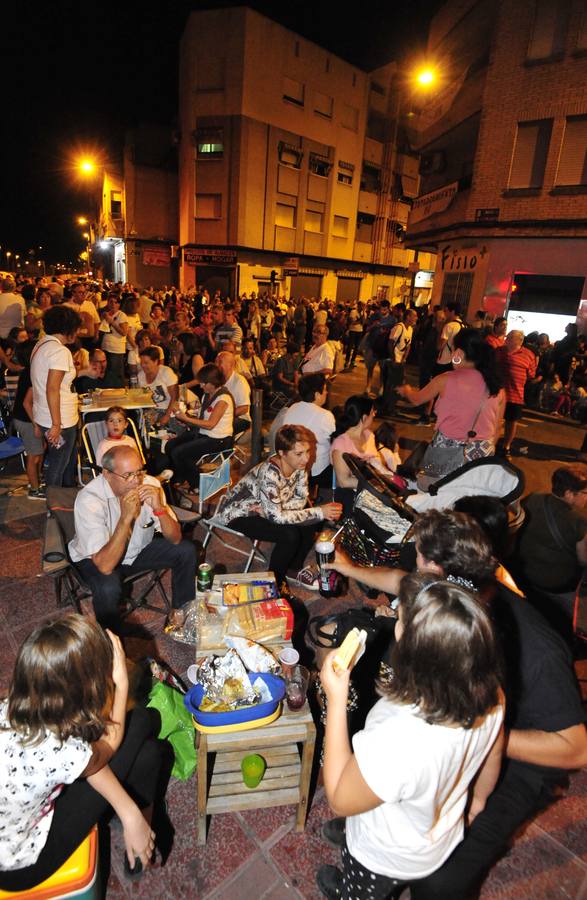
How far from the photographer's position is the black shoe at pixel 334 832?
225 centimetres

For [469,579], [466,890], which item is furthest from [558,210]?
[466,890]

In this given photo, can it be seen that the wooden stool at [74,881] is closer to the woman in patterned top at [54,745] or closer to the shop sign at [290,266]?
the woman in patterned top at [54,745]

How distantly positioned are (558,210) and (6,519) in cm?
1496

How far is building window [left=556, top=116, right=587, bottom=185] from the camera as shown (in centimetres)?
1266

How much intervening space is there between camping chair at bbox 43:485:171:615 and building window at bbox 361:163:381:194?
34.4 metres

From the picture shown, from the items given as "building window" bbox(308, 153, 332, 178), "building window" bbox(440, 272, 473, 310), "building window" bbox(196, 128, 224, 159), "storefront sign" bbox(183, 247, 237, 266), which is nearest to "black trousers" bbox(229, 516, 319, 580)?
"building window" bbox(440, 272, 473, 310)

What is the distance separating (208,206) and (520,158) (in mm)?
17522

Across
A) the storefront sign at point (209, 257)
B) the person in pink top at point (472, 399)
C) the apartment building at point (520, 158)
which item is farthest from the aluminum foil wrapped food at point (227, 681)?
the storefront sign at point (209, 257)

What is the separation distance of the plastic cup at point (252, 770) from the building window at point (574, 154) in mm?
15635

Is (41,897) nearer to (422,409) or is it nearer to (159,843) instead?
(159,843)

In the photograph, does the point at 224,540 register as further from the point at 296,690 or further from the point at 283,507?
the point at 296,690

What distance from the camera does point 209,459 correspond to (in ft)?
19.2

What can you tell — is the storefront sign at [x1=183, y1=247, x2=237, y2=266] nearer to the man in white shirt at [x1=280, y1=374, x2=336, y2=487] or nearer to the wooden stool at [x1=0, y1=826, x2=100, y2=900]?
the man in white shirt at [x1=280, y1=374, x2=336, y2=487]

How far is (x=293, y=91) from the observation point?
85.4 feet
